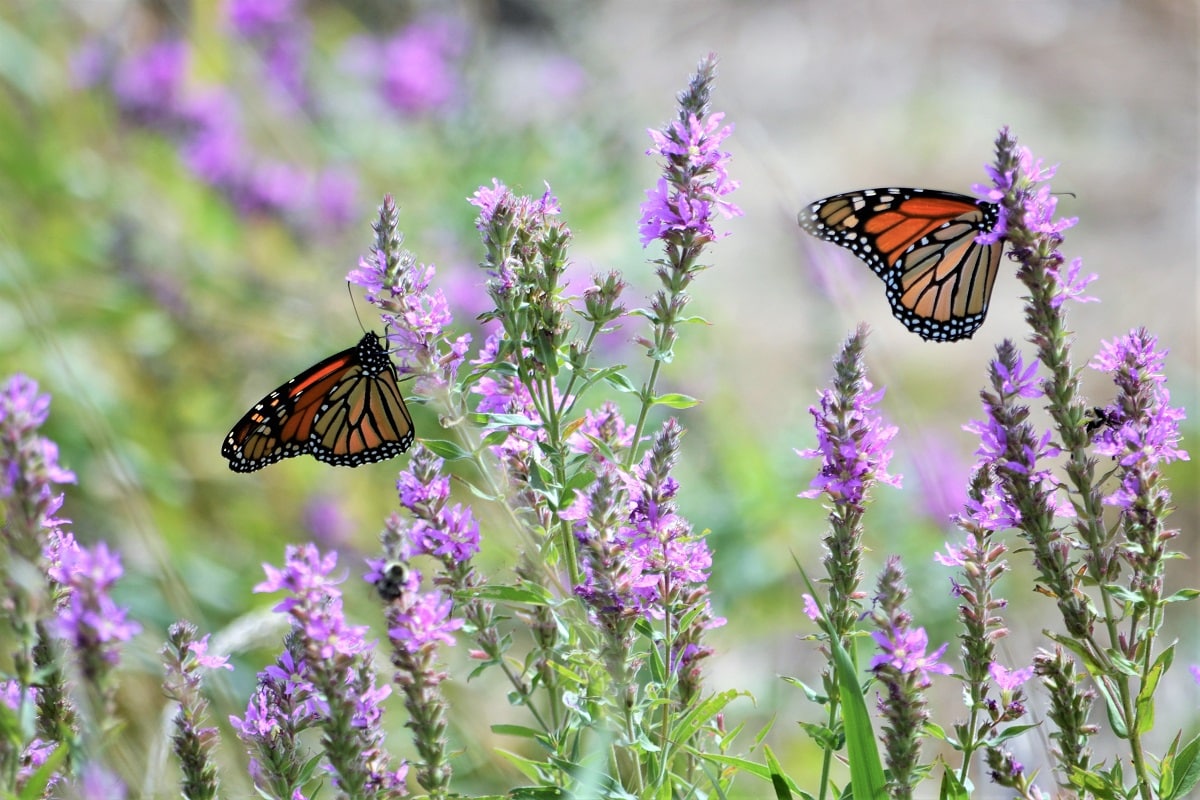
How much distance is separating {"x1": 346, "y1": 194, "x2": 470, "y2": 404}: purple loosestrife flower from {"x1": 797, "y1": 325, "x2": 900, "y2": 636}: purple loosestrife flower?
63 cm

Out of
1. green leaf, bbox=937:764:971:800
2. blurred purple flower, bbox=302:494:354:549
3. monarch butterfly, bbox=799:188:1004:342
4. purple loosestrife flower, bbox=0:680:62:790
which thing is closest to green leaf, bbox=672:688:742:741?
A: green leaf, bbox=937:764:971:800

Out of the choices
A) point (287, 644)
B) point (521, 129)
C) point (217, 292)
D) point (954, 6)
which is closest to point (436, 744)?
point (287, 644)

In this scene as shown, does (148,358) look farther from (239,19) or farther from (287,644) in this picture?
(287,644)

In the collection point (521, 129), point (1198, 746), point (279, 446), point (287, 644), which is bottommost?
point (1198, 746)

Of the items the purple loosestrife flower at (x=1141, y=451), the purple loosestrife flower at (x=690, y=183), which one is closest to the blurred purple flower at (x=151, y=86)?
the purple loosestrife flower at (x=690, y=183)

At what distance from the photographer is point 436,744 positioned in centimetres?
180

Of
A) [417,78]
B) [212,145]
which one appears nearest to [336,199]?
[212,145]

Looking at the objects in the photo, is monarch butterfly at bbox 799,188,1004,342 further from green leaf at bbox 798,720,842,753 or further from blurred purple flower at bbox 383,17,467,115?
blurred purple flower at bbox 383,17,467,115

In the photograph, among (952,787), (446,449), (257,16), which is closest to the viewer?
(952,787)

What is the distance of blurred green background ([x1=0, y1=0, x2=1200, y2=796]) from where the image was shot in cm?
456

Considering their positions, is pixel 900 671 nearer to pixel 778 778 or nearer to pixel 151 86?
pixel 778 778

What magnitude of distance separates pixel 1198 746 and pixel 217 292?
14.5 ft

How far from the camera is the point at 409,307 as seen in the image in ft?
6.65

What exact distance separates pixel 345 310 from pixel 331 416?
271 cm
